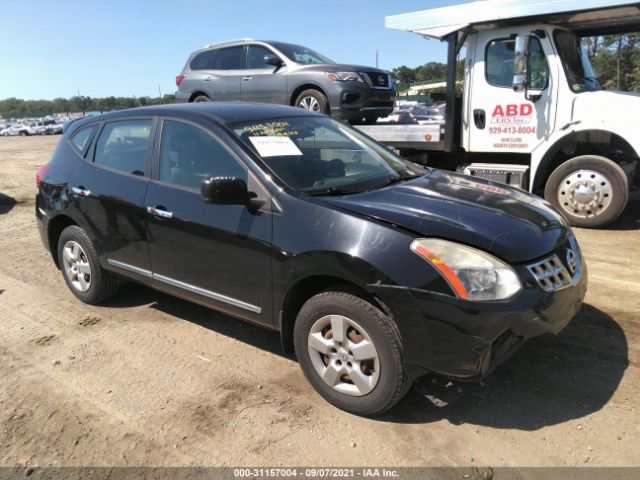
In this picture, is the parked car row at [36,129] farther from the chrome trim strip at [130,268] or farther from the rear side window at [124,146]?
the chrome trim strip at [130,268]

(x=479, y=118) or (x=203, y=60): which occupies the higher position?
(x=203, y=60)

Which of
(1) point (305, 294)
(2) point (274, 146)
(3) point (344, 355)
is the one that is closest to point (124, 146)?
(2) point (274, 146)

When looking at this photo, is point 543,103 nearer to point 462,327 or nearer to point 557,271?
point 557,271

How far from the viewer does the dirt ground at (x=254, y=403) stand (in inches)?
104

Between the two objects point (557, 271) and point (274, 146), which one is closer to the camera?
point (557, 271)

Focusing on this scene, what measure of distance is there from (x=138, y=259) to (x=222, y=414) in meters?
1.54

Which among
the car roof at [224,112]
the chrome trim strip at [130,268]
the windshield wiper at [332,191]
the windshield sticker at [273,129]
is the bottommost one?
the chrome trim strip at [130,268]

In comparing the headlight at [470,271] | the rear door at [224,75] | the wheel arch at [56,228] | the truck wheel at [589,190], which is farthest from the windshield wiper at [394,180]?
the rear door at [224,75]

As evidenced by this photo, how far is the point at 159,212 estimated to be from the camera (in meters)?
3.70

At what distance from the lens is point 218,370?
3502 mm

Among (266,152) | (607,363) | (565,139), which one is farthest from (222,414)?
(565,139)

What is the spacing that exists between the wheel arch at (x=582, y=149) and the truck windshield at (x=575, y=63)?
24.2 inches

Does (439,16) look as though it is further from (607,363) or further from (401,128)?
(607,363)

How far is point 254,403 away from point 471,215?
1.69 m
